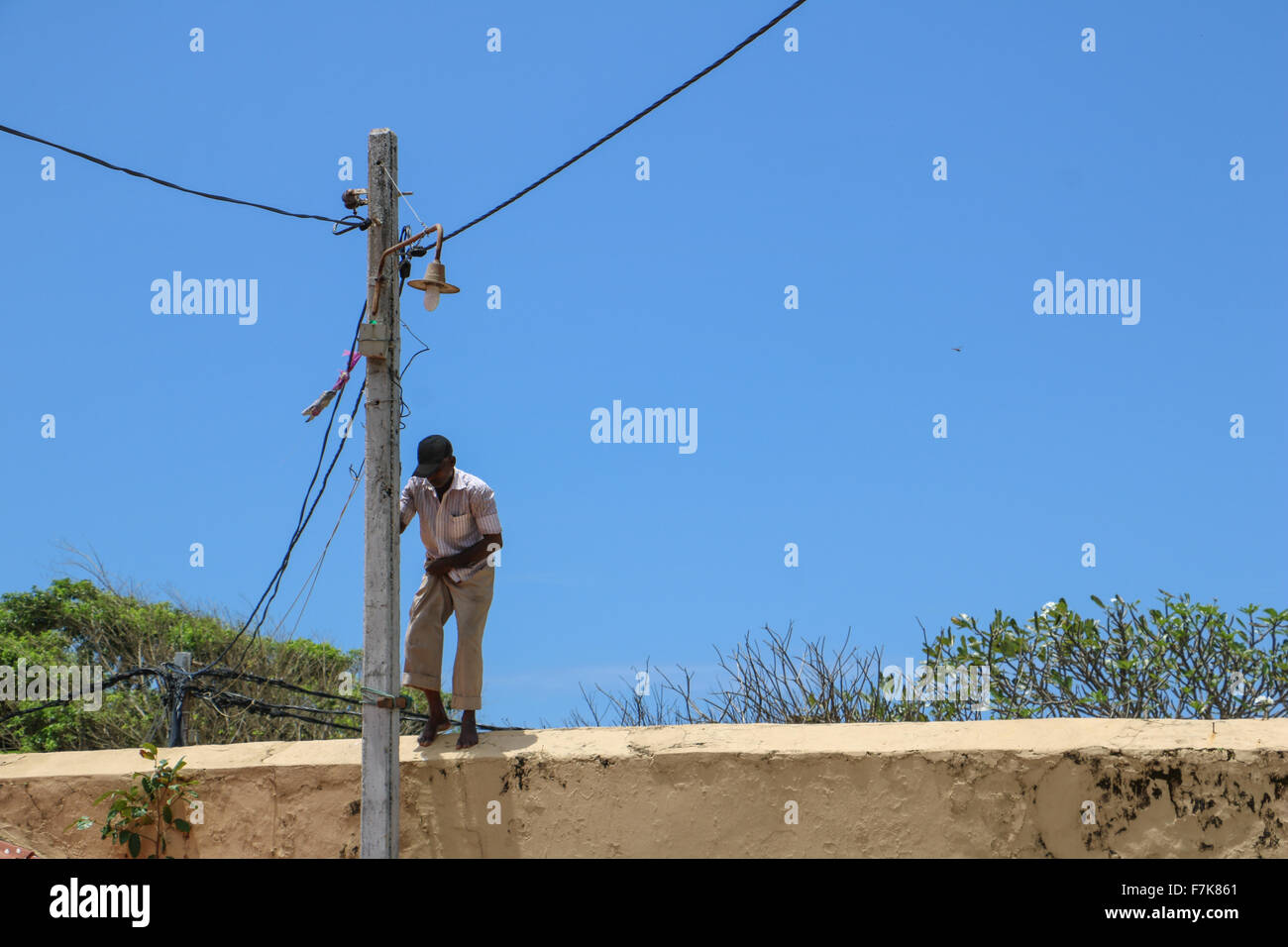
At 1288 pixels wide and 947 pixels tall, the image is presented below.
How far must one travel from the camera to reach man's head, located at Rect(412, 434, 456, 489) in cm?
701

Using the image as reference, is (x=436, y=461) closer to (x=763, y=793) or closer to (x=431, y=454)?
(x=431, y=454)

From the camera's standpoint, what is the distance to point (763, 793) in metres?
6.52

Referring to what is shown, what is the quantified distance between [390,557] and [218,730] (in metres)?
7.90

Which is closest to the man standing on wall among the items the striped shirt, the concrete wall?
the striped shirt

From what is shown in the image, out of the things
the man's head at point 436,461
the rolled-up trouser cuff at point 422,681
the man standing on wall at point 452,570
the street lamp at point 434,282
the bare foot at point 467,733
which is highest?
the street lamp at point 434,282

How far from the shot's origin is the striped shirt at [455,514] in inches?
279

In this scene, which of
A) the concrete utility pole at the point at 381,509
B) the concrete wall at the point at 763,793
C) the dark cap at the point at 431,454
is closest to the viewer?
the concrete wall at the point at 763,793

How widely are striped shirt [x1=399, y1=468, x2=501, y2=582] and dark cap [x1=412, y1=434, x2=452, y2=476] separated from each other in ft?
0.48

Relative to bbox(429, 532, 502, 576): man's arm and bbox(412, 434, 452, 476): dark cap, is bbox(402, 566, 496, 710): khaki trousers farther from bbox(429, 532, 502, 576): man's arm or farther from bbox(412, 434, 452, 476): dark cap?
bbox(412, 434, 452, 476): dark cap

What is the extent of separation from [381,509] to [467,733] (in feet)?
4.87

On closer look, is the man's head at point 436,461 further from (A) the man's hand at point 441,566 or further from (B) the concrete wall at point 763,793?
(B) the concrete wall at point 763,793

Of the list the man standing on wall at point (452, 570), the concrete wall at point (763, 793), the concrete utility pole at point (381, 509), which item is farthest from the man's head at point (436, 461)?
the concrete wall at point (763, 793)

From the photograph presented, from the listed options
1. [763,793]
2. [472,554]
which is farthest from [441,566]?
[763,793]
